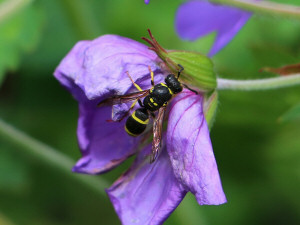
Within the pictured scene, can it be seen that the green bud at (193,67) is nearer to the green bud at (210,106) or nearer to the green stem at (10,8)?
the green bud at (210,106)

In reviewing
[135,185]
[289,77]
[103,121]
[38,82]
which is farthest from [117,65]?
[38,82]

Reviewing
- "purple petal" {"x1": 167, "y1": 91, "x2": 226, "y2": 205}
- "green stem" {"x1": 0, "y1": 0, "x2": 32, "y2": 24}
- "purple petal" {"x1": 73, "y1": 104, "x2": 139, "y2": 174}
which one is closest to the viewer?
"purple petal" {"x1": 167, "y1": 91, "x2": 226, "y2": 205}

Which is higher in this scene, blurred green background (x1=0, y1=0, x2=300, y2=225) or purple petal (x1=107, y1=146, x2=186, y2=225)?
purple petal (x1=107, y1=146, x2=186, y2=225)

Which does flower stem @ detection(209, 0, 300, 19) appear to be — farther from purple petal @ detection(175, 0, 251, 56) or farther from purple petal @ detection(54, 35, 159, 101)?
purple petal @ detection(175, 0, 251, 56)

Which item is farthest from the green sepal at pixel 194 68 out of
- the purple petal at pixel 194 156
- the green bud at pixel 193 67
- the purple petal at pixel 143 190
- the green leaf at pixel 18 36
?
the green leaf at pixel 18 36

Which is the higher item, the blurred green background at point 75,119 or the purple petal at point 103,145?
the purple petal at point 103,145

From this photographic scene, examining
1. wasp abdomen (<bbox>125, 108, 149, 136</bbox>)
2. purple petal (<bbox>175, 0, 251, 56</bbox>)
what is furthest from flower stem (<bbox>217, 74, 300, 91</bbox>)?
purple petal (<bbox>175, 0, 251, 56</bbox>)

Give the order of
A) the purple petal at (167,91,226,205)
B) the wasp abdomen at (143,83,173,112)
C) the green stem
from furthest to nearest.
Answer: the green stem → the wasp abdomen at (143,83,173,112) → the purple petal at (167,91,226,205)
